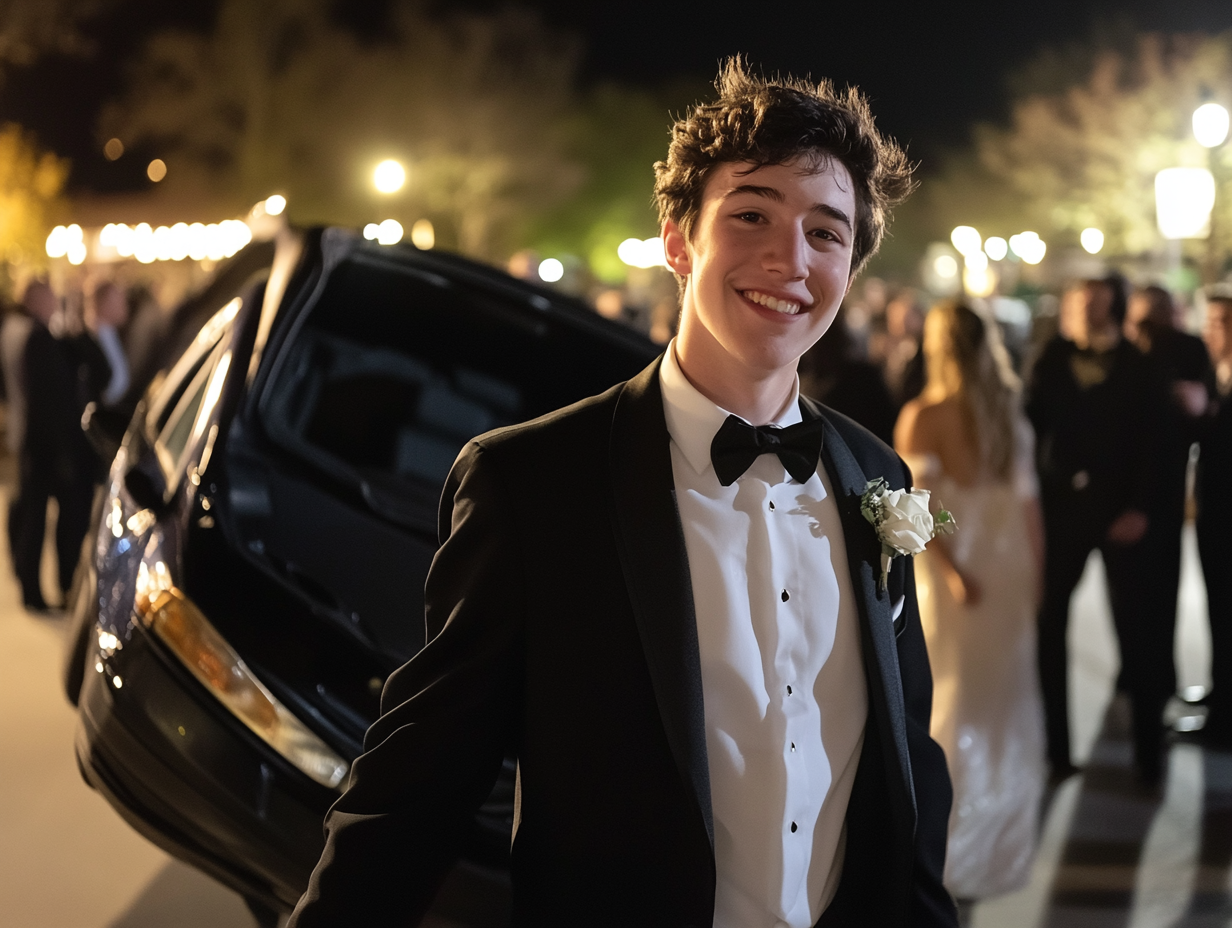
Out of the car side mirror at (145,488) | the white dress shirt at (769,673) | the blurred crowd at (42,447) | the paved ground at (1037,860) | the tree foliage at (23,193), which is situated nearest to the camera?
the white dress shirt at (769,673)

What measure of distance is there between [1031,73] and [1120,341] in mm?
37581

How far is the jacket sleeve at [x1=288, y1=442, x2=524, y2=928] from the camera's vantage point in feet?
4.79

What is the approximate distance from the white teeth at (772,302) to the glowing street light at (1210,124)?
11.8m

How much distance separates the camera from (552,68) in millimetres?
40938

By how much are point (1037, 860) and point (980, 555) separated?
1.09 metres

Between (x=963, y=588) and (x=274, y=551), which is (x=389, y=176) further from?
(x=274, y=551)

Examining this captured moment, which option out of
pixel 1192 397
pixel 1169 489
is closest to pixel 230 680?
pixel 1169 489

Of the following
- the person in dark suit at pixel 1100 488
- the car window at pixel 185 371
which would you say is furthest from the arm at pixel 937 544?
the car window at pixel 185 371

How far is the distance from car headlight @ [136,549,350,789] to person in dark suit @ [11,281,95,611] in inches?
211

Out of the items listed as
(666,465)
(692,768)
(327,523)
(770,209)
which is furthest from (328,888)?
(327,523)

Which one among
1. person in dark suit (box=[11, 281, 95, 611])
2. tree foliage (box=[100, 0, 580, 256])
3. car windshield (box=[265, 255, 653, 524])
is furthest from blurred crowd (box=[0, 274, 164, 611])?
tree foliage (box=[100, 0, 580, 256])

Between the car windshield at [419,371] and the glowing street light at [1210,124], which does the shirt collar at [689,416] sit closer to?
the car windshield at [419,371]

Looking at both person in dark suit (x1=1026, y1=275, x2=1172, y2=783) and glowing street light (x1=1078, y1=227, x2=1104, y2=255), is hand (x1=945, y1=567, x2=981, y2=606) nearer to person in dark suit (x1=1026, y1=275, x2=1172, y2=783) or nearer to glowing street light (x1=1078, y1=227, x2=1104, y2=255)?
person in dark suit (x1=1026, y1=275, x2=1172, y2=783)

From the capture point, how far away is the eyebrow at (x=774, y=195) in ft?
5.27
